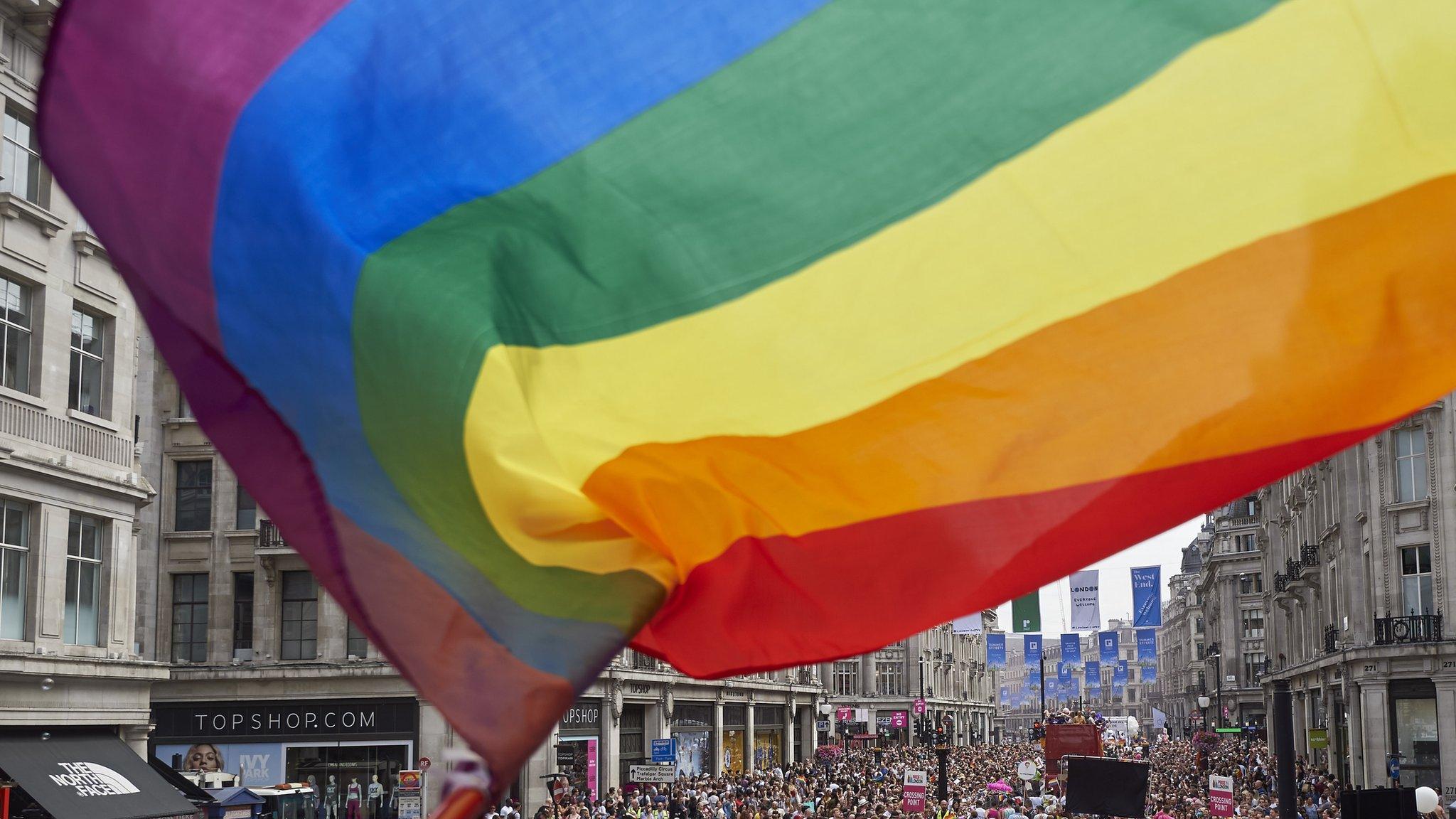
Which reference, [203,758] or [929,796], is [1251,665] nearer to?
[929,796]

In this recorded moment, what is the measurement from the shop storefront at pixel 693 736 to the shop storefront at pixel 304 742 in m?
14.6

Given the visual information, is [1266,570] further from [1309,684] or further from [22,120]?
[22,120]

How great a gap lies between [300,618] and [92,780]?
17447 millimetres

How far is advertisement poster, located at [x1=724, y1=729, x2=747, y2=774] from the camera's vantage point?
62.8m

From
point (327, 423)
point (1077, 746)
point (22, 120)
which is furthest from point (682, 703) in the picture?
point (327, 423)

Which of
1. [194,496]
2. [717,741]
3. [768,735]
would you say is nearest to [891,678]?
[768,735]

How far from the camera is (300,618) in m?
42.3

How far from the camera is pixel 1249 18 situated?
4.18 meters

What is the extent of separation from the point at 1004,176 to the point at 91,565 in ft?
84.6

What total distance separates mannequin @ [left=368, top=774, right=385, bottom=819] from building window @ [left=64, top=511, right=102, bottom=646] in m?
14.5

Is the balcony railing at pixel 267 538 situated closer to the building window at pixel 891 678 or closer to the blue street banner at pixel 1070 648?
the blue street banner at pixel 1070 648

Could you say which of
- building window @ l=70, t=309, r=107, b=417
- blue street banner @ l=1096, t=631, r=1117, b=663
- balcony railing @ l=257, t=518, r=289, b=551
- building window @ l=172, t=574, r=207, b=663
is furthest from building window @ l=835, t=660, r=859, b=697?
building window @ l=70, t=309, r=107, b=417

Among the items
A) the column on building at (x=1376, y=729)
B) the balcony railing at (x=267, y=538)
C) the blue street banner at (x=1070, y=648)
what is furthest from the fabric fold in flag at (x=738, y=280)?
the blue street banner at (x=1070, y=648)

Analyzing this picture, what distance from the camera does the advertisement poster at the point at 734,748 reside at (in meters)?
62.8
